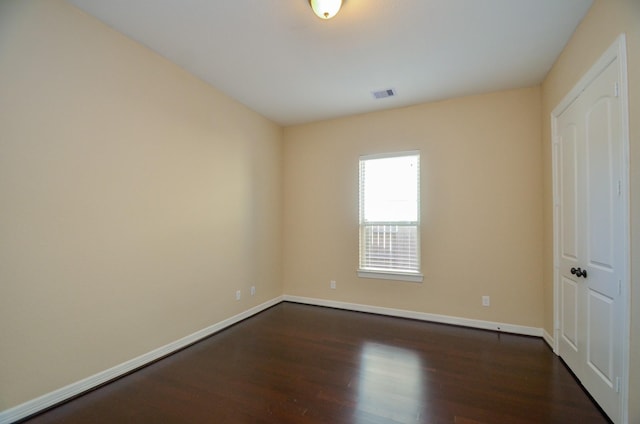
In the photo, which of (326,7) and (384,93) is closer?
(326,7)

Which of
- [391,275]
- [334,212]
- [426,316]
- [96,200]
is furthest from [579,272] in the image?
[96,200]

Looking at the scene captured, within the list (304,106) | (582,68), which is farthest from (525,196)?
(304,106)

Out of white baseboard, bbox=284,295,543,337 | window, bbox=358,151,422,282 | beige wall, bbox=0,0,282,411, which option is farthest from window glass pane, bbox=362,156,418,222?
beige wall, bbox=0,0,282,411

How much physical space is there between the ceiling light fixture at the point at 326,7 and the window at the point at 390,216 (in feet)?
7.27

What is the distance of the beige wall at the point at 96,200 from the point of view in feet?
5.91

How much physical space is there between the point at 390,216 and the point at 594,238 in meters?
2.17

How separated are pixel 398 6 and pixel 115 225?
286cm

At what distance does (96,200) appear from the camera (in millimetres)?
2203

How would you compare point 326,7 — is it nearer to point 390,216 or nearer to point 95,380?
point 390,216

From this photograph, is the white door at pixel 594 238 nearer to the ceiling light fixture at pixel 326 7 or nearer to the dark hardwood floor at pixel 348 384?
the dark hardwood floor at pixel 348 384

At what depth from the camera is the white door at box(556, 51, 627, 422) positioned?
A: 177 centimetres

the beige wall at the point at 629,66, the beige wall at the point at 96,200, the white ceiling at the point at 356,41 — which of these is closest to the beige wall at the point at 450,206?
the white ceiling at the point at 356,41

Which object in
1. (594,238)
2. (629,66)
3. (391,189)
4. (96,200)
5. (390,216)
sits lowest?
(594,238)

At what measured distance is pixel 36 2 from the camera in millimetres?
1881
